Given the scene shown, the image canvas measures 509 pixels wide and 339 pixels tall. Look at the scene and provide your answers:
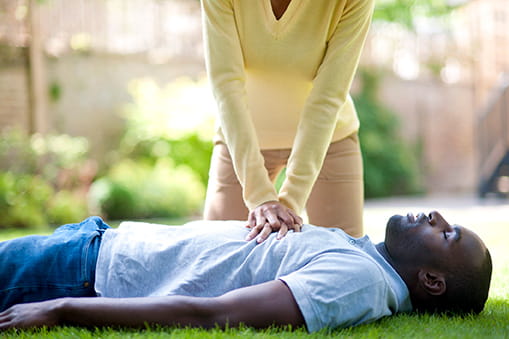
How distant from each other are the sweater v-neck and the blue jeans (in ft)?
4.17

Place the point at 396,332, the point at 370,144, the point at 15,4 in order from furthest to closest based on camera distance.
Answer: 1. the point at 370,144
2. the point at 15,4
3. the point at 396,332

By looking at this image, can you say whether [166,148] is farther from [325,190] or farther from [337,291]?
[337,291]

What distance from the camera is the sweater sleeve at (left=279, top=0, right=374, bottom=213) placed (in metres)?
2.73

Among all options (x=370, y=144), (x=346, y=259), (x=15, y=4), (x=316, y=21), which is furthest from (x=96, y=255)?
(x=370, y=144)

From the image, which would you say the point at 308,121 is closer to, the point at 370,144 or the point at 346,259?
the point at 346,259

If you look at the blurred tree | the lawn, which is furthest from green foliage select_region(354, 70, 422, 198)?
the lawn

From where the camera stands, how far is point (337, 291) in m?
2.08

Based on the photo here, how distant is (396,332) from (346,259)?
0.30 metres

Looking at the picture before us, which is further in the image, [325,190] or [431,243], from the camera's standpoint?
[325,190]

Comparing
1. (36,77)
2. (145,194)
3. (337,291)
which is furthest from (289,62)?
(36,77)

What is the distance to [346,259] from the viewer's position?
2.18 meters

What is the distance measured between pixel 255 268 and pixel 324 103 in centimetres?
89

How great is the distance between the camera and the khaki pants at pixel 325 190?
3.12 meters

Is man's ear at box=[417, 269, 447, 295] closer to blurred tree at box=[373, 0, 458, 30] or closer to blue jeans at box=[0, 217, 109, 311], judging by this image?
blue jeans at box=[0, 217, 109, 311]
